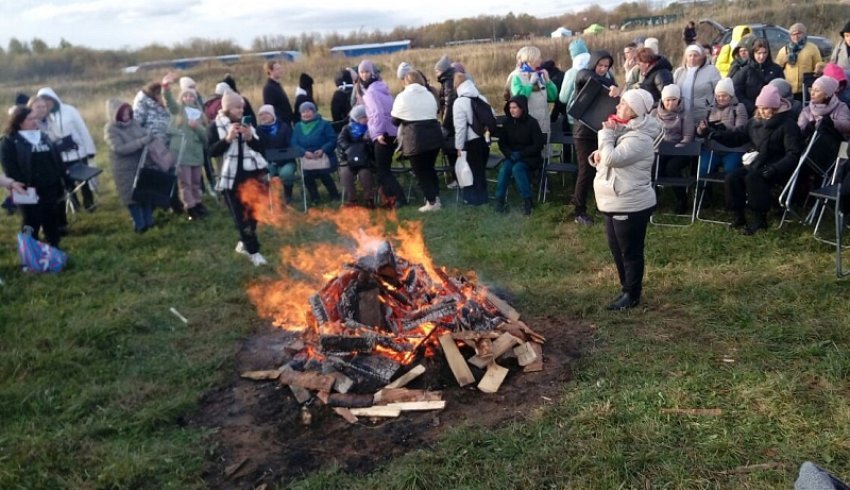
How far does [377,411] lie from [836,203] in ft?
17.0

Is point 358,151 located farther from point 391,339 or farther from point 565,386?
point 565,386

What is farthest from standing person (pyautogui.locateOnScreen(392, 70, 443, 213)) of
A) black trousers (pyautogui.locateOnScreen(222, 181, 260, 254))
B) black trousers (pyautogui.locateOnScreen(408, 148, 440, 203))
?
black trousers (pyautogui.locateOnScreen(222, 181, 260, 254))

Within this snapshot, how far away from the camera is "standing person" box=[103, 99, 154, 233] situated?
9242mm

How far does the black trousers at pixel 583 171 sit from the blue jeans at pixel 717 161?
1400mm

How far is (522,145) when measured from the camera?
30.5 feet

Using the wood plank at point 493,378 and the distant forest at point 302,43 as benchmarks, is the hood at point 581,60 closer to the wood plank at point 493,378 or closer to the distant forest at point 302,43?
the wood plank at point 493,378

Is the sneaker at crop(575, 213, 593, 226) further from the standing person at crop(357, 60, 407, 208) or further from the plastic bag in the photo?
the plastic bag

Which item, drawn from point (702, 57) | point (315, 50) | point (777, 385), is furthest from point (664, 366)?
point (315, 50)

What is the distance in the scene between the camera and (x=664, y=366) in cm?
495

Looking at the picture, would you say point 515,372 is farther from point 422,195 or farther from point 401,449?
point 422,195

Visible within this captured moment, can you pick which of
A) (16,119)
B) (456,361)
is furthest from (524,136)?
(16,119)

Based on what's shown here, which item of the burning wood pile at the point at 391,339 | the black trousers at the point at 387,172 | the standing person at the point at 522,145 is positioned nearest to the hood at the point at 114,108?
the black trousers at the point at 387,172

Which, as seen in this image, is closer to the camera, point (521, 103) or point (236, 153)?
point (236, 153)

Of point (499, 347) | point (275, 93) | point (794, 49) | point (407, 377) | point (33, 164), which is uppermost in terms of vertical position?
point (794, 49)
